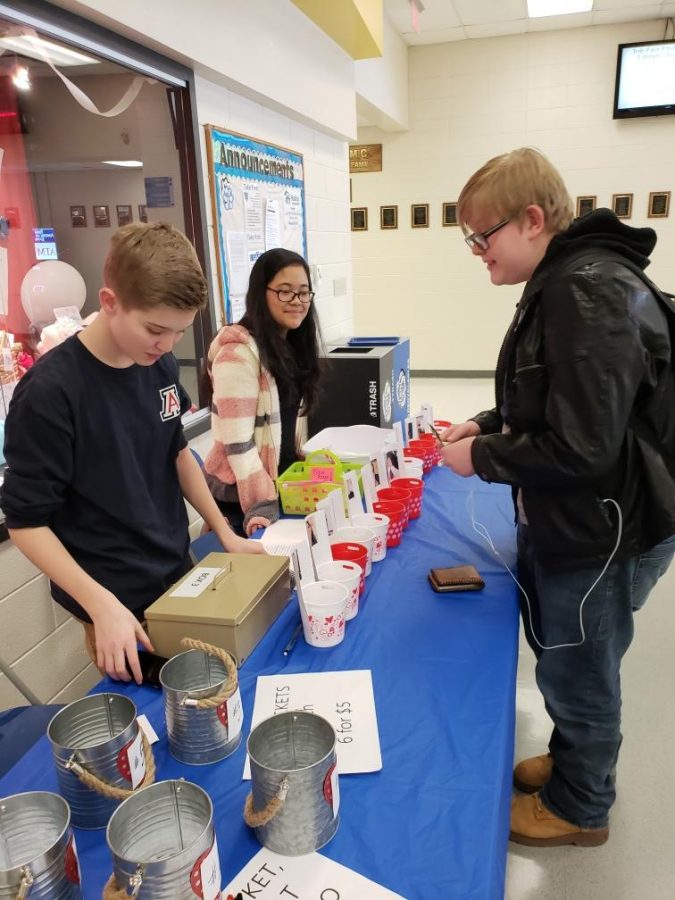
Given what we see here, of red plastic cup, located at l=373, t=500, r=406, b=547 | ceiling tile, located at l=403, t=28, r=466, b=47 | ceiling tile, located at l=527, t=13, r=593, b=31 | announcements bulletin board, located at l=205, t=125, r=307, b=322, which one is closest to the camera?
red plastic cup, located at l=373, t=500, r=406, b=547

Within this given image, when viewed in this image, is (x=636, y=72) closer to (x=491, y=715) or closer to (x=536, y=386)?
(x=536, y=386)

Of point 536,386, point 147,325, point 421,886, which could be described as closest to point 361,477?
point 536,386

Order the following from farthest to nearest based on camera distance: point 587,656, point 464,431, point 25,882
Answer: point 464,431
point 587,656
point 25,882

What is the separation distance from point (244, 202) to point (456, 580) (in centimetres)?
220

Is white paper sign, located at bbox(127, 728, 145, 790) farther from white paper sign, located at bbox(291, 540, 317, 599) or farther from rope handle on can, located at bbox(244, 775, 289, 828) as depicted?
white paper sign, located at bbox(291, 540, 317, 599)

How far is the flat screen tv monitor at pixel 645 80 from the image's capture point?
574 cm

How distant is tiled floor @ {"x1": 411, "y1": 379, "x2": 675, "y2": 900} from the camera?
1571mm

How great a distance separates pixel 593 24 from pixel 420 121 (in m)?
1.72

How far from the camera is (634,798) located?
1.83m

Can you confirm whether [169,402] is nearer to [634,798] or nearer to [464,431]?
[464,431]

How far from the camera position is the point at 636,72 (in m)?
5.84

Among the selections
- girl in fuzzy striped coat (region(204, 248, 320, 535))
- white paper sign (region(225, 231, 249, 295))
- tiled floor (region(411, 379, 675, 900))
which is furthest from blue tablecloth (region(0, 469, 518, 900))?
white paper sign (region(225, 231, 249, 295))

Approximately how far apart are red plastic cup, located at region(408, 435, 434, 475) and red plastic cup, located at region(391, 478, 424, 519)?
0.26 meters

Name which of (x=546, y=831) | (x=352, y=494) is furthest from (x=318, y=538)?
(x=546, y=831)
